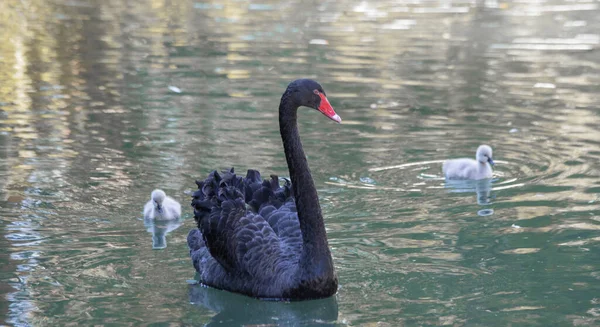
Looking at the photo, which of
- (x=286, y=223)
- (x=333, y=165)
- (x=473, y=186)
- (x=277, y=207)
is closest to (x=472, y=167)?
(x=473, y=186)

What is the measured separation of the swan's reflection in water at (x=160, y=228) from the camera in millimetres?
6707

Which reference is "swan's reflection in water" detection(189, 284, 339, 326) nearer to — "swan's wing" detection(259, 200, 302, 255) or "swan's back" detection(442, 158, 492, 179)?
"swan's wing" detection(259, 200, 302, 255)

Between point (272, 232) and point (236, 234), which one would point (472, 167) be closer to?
point (272, 232)

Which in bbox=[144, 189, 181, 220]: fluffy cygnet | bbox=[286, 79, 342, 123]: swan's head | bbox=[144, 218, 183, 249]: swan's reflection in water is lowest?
bbox=[144, 218, 183, 249]: swan's reflection in water

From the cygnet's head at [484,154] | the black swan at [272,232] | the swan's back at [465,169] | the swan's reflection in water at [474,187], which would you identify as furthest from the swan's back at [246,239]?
the cygnet's head at [484,154]

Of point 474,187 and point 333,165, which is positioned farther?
point 333,165

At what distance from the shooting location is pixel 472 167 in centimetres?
838

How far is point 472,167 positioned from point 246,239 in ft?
10.8

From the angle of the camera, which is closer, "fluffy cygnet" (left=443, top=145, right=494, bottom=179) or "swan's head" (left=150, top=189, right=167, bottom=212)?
"swan's head" (left=150, top=189, right=167, bottom=212)

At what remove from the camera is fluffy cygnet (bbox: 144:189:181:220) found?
701 cm

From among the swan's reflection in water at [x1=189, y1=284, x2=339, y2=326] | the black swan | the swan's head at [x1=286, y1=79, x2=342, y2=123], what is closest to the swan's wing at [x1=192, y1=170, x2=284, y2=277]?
the black swan

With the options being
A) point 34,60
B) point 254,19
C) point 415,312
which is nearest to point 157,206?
point 415,312

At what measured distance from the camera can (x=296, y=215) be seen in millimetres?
5973

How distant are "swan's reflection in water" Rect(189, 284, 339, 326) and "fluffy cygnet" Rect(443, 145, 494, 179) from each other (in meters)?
3.11
